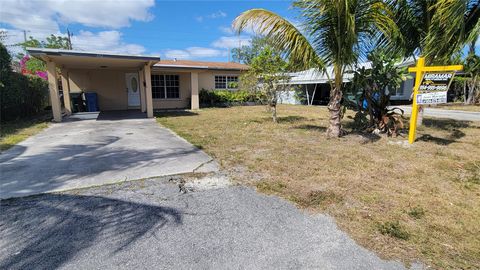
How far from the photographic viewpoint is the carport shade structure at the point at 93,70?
10.3m

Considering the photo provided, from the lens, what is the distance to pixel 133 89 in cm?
1675

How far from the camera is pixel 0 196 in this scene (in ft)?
11.7

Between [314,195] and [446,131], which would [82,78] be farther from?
[446,131]

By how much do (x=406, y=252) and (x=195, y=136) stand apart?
20.6 feet

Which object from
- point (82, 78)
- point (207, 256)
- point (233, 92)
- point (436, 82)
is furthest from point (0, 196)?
point (233, 92)

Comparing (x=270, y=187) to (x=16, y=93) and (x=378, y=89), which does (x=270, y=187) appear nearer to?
(x=378, y=89)

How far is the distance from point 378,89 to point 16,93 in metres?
13.3

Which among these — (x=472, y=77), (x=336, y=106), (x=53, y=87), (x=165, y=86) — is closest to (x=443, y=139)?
(x=336, y=106)

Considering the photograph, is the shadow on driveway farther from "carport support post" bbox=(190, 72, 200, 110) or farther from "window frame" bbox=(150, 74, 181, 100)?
"window frame" bbox=(150, 74, 181, 100)

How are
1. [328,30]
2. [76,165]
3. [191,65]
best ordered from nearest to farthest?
[76,165] < [328,30] < [191,65]

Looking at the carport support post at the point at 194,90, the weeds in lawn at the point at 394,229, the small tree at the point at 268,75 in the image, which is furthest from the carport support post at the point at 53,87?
the weeds in lawn at the point at 394,229

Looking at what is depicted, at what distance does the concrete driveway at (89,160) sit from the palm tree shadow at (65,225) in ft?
1.93

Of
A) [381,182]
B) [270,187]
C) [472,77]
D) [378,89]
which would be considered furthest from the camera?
[472,77]

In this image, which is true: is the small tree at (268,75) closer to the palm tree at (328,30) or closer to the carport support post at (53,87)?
the palm tree at (328,30)
